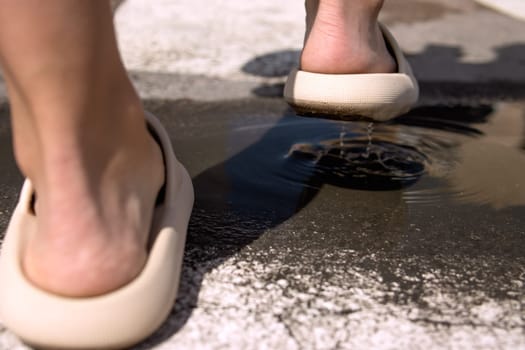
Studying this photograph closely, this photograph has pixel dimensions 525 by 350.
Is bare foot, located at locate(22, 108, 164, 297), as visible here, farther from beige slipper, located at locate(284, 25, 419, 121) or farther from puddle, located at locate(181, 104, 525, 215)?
beige slipper, located at locate(284, 25, 419, 121)

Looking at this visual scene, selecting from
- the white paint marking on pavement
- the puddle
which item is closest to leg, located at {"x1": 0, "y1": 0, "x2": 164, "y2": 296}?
the puddle

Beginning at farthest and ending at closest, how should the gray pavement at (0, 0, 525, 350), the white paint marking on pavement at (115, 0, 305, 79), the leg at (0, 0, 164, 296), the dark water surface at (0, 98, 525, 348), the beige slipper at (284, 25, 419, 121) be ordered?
1. the white paint marking on pavement at (115, 0, 305, 79)
2. the beige slipper at (284, 25, 419, 121)
3. the dark water surface at (0, 98, 525, 348)
4. the gray pavement at (0, 0, 525, 350)
5. the leg at (0, 0, 164, 296)

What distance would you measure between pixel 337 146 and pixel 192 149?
0.43 m

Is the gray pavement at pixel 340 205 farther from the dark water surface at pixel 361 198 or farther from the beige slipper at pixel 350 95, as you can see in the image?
the beige slipper at pixel 350 95

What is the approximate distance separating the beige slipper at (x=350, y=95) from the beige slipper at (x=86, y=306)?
670 millimetres

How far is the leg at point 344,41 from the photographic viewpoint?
1829 millimetres

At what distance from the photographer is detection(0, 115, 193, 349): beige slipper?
108 centimetres

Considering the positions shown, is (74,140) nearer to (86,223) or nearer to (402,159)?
(86,223)

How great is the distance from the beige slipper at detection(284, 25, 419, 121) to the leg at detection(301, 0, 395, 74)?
0.15 ft

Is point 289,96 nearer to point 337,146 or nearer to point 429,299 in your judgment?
point 337,146

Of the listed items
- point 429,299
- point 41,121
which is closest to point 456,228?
point 429,299

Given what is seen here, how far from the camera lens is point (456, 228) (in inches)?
63.3

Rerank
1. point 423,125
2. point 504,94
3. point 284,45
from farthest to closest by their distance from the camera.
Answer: point 284,45 → point 504,94 → point 423,125

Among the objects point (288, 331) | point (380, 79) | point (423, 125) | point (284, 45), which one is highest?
point (380, 79)
